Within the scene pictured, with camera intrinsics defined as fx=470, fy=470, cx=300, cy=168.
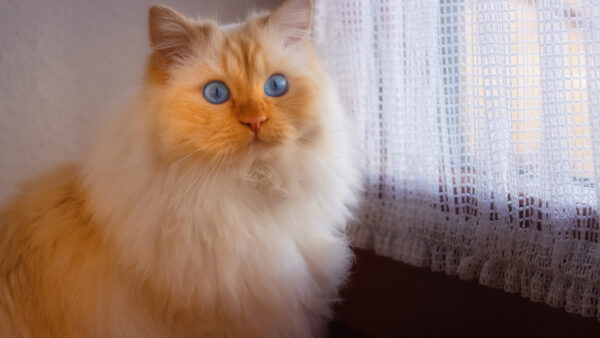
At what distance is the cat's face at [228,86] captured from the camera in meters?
0.91

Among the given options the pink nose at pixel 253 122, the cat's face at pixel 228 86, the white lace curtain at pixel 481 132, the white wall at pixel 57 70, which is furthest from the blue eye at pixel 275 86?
the white wall at pixel 57 70

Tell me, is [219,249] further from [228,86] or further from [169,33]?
[169,33]

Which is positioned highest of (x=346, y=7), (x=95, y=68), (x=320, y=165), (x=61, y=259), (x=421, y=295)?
(x=346, y=7)

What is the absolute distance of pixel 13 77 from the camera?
1358mm

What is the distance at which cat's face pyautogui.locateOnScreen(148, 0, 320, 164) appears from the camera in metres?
0.91

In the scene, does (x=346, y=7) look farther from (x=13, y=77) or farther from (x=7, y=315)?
(x=7, y=315)

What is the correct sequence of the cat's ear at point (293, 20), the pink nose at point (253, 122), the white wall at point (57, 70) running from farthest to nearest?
1. the white wall at point (57, 70)
2. the cat's ear at point (293, 20)
3. the pink nose at point (253, 122)

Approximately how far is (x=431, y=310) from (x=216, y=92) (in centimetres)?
86

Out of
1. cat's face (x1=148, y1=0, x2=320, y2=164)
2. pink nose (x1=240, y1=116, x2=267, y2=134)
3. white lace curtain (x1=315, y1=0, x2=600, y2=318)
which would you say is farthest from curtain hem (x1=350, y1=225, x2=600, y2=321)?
pink nose (x1=240, y1=116, x2=267, y2=134)

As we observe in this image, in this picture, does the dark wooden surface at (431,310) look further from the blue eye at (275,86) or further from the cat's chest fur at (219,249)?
the blue eye at (275,86)

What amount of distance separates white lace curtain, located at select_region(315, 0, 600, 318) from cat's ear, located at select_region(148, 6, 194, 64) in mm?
552

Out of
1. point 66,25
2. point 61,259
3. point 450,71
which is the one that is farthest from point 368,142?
point 66,25

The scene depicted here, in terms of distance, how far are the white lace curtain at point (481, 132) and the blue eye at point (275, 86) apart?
40 cm

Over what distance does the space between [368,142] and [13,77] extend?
1049 mm
